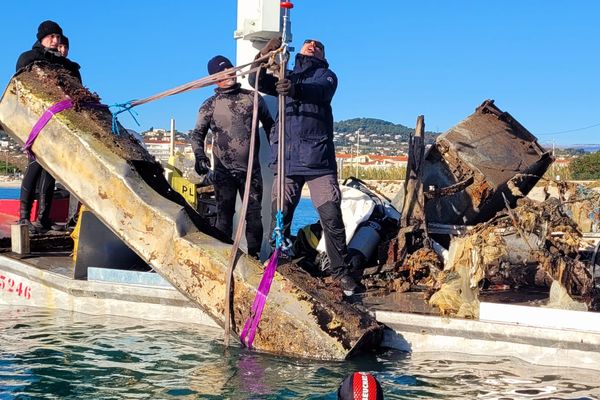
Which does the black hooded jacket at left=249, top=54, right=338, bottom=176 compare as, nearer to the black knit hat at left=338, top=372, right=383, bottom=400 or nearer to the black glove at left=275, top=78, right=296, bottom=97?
→ the black glove at left=275, top=78, right=296, bottom=97

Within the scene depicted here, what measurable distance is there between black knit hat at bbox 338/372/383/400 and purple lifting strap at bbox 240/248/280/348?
306cm

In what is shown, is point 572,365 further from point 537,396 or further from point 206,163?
point 206,163

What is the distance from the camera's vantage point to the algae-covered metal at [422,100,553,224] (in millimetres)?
9102

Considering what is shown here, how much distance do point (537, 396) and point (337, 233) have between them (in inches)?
97.7

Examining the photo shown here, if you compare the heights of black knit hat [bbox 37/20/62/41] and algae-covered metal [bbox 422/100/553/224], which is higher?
black knit hat [bbox 37/20/62/41]

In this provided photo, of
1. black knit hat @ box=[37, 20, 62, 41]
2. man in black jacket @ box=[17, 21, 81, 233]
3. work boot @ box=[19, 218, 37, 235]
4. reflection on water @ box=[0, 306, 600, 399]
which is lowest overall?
reflection on water @ box=[0, 306, 600, 399]

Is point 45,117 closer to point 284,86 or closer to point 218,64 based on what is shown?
point 218,64

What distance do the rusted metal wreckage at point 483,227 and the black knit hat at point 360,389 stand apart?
3.24 m

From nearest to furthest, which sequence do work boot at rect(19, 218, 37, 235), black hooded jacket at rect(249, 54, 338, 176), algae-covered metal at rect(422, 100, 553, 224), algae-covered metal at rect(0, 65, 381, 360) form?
algae-covered metal at rect(0, 65, 381, 360)
black hooded jacket at rect(249, 54, 338, 176)
algae-covered metal at rect(422, 100, 553, 224)
work boot at rect(19, 218, 37, 235)

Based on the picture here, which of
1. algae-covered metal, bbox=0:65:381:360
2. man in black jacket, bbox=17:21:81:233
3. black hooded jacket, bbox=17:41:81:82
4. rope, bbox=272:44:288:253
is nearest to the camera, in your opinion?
algae-covered metal, bbox=0:65:381:360

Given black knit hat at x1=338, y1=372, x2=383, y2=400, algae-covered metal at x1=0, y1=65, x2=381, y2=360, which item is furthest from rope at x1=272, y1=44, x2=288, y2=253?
black knit hat at x1=338, y1=372, x2=383, y2=400

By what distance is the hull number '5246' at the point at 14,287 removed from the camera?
8.51m

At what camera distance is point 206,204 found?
386 inches

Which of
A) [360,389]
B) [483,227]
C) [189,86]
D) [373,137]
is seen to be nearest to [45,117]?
[189,86]
